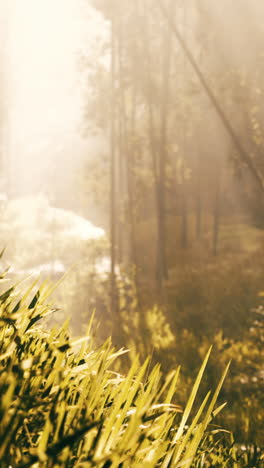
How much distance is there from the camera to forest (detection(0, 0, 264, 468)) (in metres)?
1.20

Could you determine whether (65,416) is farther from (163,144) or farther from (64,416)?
(163,144)

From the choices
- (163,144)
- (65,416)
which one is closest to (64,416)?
(65,416)

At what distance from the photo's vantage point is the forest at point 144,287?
1.20 metres

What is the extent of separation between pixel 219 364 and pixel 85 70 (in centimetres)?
1430

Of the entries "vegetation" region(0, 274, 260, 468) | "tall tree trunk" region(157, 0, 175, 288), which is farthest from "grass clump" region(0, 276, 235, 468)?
"tall tree trunk" region(157, 0, 175, 288)

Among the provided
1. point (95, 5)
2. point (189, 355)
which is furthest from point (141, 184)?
point (189, 355)

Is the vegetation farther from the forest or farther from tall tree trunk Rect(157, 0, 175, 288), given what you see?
tall tree trunk Rect(157, 0, 175, 288)

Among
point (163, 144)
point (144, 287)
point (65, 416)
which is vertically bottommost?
point (144, 287)

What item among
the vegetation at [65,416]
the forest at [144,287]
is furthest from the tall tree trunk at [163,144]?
the vegetation at [65,416]

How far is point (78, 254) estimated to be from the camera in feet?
51.9

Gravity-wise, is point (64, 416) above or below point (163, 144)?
below

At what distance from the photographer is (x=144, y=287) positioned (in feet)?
50.9

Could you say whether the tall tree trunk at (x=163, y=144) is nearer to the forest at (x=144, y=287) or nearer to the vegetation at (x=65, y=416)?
the forest at (x=144, y=287)

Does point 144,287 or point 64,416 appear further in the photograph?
point 144,287
